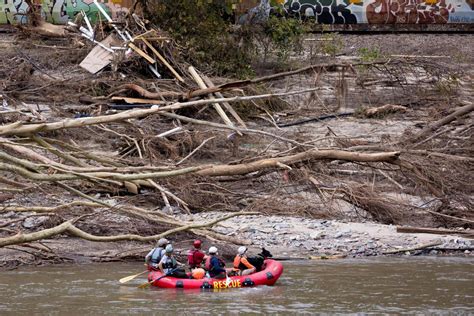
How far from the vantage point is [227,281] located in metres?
14.8

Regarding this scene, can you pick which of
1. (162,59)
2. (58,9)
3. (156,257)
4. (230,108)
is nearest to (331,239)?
(156,257)

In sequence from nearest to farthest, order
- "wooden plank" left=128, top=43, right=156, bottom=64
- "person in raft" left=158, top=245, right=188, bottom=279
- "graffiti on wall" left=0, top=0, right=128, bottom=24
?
1. "person in raft" left=158, top=245, right=188, bottom=279
2. "wooden plank" left=128, top=43, right=156, bottom=64
3. "graffiti on wall" left=0, top=0, right=128, bottom=24

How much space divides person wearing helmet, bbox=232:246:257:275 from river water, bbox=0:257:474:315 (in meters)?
0.32

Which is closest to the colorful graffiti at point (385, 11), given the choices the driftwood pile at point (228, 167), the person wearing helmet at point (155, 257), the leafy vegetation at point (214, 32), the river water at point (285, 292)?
the leafy vegetation at point (214, 32)

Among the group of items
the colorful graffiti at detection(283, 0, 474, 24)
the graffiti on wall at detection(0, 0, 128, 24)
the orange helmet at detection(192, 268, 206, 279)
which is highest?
the graffiti on wall at detection(0, 0, 128, 24)

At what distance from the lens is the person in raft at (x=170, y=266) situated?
14.8 metres

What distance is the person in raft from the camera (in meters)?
14.8

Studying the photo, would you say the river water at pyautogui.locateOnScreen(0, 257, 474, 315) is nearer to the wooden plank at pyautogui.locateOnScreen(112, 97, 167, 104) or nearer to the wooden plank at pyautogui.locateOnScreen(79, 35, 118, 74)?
the wooden plank at pyautogui.locateOnScreen(112, 97, 167, 104)

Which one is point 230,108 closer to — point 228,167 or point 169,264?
point 228,167

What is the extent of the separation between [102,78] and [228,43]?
339cm

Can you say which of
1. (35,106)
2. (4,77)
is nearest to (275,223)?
(35,106)

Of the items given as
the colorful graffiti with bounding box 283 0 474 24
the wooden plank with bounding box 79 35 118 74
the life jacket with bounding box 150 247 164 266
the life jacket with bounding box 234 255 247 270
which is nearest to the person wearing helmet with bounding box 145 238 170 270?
the life jacket with bounding box 150 247 164 266

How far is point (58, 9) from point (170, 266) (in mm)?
18003

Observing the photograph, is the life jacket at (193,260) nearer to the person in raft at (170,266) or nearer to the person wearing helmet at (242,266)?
the person in raft at (170,266)
